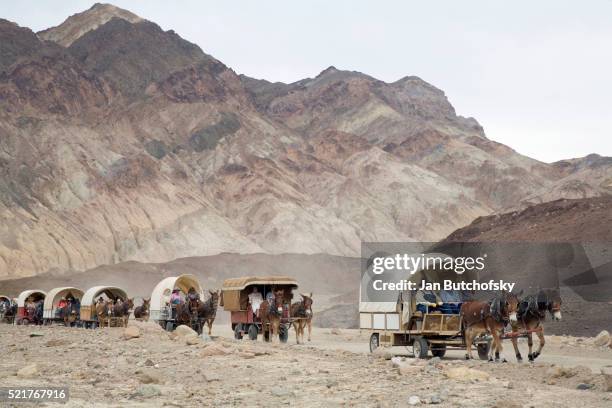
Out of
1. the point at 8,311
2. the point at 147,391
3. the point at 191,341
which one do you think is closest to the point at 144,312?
the point at 8,311

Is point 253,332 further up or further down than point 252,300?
further down

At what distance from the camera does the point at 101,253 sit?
101 metres

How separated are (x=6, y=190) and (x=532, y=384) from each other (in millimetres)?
95451

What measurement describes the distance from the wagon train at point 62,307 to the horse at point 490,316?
29292mm

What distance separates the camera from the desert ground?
13.8m

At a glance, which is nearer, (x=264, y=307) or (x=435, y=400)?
(x=435, y=400)

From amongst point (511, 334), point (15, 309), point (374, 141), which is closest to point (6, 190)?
point (15, 309)

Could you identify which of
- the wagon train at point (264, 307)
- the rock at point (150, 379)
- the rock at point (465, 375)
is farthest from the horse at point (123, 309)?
the rock at point (465, 375)

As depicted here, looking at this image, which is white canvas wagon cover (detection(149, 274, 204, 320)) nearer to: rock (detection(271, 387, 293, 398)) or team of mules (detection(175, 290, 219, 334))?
team of mules (detection(175, 290, 219, 334))

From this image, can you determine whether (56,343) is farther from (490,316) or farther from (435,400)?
(435,400)

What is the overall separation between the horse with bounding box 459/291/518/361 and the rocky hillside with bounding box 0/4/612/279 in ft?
254

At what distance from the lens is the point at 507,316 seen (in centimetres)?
2089

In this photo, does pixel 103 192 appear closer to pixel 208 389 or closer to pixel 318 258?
pixel 318 258

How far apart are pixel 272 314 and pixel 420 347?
9.48 meters
